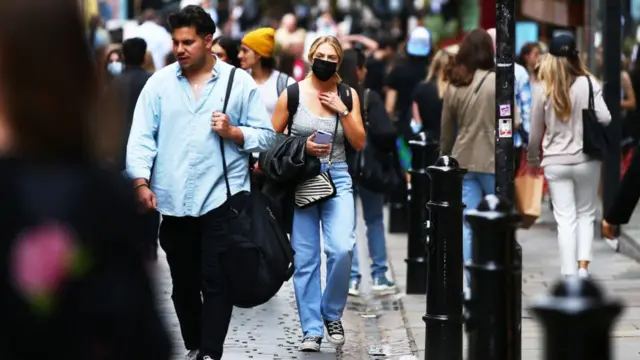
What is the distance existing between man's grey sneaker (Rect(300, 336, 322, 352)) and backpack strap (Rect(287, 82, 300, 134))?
3.78 feet

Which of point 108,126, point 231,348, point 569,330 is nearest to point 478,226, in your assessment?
point 569,330

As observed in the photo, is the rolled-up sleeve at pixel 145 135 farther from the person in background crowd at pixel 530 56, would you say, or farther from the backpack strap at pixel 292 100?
the person in background crowd at pixel 530 56

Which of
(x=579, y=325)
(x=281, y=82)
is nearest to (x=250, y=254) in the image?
(x=281, y=82)

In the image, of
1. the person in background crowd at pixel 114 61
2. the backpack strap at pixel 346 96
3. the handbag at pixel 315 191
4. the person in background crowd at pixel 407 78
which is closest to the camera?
the handbag at pixel 315 191

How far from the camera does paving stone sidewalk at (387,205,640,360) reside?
827 cm

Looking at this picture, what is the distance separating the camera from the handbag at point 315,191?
8.14 meters

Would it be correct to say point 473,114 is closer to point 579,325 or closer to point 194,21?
point 194,21

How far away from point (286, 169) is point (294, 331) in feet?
4.21

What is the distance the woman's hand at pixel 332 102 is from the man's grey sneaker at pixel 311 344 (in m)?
1.22

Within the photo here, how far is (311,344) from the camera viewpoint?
8.06 m

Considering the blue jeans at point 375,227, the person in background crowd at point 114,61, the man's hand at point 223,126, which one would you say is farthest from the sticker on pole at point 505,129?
the person in background crowd at point 114,61

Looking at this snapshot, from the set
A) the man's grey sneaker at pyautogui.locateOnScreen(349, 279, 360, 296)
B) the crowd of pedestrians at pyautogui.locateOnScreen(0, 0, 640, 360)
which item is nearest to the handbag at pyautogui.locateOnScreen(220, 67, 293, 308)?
the crowd of pedestrians at pyautogui.locateOnScreen(0, 0, 640, 360)

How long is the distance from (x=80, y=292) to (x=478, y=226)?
222 centimetres

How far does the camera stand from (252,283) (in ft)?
23.1
